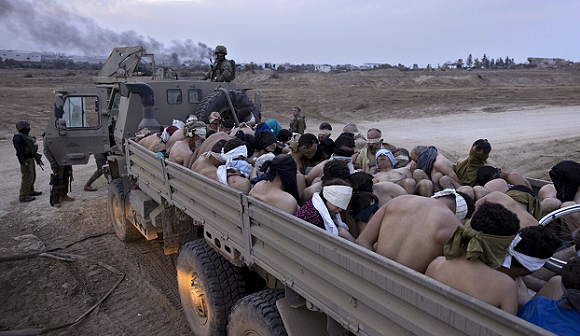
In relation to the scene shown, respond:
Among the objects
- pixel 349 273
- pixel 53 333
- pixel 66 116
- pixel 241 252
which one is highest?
pixel 66 116

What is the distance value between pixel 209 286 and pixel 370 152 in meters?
2.44

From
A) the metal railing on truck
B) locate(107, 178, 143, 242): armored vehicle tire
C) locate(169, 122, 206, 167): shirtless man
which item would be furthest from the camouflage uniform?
the metal railing on truck

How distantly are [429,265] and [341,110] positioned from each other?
2094cm

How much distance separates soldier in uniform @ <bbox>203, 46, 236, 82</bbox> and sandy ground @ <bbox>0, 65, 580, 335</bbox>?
3523mm

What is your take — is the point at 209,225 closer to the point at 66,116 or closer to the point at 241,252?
the point at 241,252

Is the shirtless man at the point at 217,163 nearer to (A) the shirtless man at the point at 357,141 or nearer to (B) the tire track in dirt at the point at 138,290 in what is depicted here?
(B) the tire track in dirt at the point at 138,290

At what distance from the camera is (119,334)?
4426 mm

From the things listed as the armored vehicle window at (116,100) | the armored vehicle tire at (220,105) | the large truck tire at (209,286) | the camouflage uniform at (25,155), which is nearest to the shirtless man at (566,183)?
the large truck tire at (209,286)

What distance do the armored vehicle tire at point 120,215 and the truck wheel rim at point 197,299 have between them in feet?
8.86

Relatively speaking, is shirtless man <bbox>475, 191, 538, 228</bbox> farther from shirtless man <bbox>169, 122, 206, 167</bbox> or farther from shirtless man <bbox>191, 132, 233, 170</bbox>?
shirtless man <bbox>169, 122, 206, 167</bbox>

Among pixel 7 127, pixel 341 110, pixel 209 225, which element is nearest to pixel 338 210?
pixel 209 225

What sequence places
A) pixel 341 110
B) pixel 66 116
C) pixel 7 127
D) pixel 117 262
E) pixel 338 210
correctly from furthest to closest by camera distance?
pixel 341 110 → pixel 7 127 → pixel 66 116 → pixel 117 262 → pixel 338 210

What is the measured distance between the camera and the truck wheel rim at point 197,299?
4.08m

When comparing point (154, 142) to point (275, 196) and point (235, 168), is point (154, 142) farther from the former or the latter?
point (275, 196)
